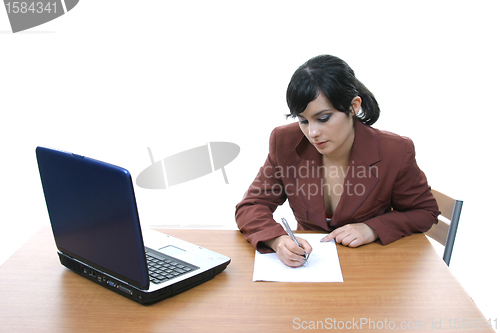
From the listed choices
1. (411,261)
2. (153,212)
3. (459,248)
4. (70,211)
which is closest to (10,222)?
(153,212)

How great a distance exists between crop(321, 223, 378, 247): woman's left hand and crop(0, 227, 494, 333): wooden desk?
0.07 m

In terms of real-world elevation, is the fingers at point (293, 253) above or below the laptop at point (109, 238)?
below

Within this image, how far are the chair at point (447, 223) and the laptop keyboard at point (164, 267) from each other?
0.99 metres

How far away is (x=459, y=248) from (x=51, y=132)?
267cm

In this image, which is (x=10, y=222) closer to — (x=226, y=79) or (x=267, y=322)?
(x=226, y=79)

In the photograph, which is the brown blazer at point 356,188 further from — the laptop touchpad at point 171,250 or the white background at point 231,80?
the white background at point 231,80

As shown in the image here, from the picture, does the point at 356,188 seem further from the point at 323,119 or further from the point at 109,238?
the point at 109,238

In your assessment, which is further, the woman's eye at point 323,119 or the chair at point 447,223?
the chair at point 447,223

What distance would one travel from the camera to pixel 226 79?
110 inches

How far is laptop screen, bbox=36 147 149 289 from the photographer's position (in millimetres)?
1014

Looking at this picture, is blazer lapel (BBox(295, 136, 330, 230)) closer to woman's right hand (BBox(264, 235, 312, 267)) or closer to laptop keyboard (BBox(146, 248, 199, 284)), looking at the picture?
woman's right hand (BBox(264, 235, 312, 267))

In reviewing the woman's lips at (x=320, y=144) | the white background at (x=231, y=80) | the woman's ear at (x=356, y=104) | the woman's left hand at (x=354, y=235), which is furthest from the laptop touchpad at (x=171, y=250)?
the white background at (x=231, y=80)

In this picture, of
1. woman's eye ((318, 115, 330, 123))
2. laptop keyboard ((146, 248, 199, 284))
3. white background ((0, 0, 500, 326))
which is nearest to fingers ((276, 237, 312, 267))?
laptop keyboard ((146, 248, 199, 284))

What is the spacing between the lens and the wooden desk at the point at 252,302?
40.6 inches
